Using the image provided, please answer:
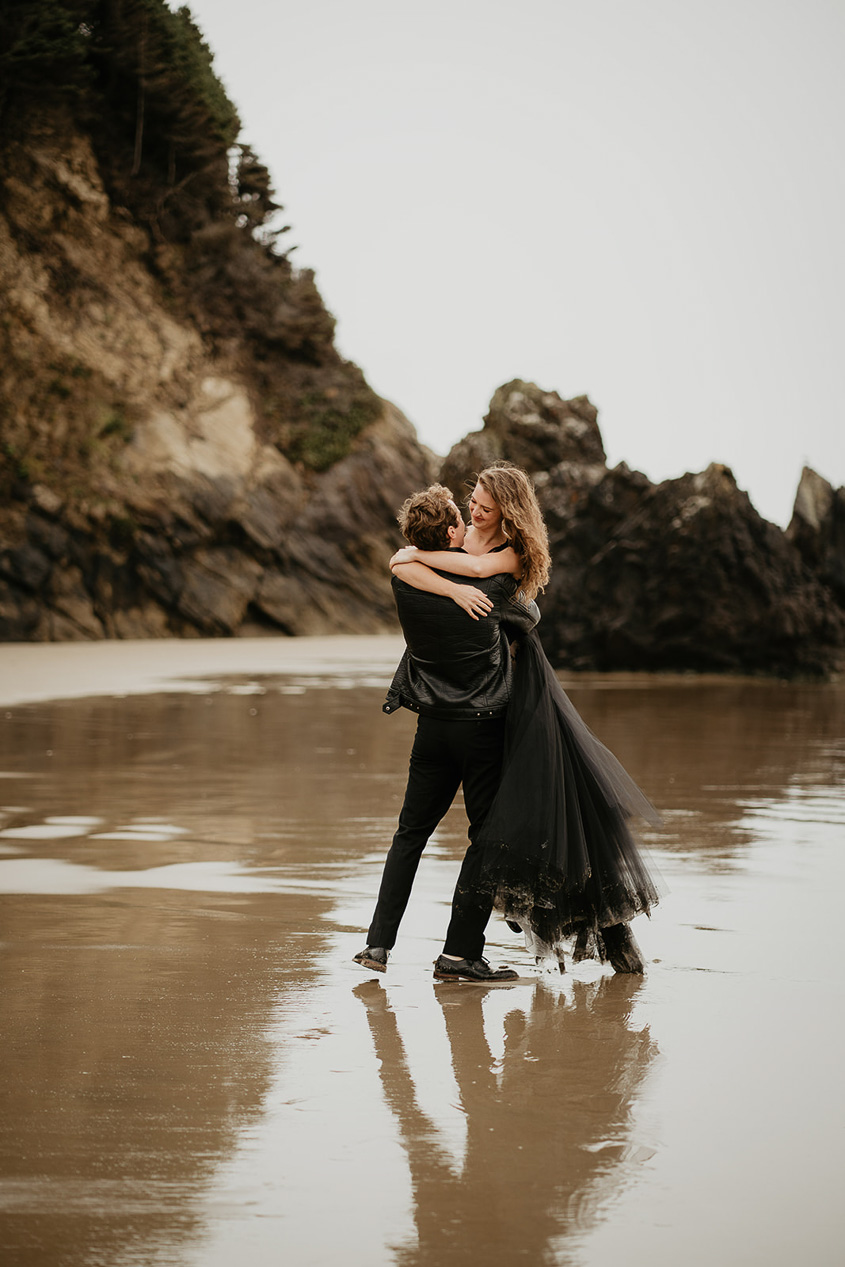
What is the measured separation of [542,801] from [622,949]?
0.62m

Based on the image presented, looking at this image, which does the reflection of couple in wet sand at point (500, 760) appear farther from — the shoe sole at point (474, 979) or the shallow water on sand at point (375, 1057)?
the shallow water on sand at point (375, 1057)

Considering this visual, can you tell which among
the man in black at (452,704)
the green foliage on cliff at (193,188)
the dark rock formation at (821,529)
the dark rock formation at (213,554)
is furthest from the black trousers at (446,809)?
the green foliage on cliff at (193,188)

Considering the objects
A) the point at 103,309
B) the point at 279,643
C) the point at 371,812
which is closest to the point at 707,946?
the point at 371,812

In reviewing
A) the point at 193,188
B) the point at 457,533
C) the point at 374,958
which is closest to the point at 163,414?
the point at 193,188

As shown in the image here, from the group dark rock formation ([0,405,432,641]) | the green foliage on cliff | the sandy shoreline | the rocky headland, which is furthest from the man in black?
the green foliage on cliff

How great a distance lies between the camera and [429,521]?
4531 mm

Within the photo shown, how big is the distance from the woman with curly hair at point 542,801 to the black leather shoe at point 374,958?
44 cm

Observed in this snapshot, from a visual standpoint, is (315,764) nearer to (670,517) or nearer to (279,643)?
(670,517)

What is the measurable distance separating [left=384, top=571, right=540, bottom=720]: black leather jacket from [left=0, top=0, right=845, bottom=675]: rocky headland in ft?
64.1

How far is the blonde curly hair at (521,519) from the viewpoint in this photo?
14.6 feet

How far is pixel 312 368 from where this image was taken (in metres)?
42.6

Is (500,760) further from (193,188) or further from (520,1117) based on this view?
(193,188)

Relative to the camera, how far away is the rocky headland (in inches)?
1281

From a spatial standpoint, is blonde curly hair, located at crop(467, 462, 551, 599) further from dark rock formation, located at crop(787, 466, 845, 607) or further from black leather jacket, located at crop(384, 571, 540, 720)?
dark rock formation, located at crop(787, 466, 845, 607)
